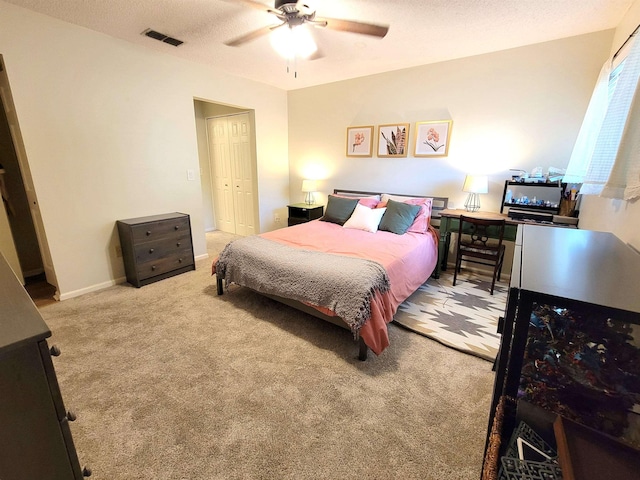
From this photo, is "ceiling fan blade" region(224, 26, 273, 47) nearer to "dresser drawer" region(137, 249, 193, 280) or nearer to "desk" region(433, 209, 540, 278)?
"dresser drawer" region(137, 249, 193, 280)

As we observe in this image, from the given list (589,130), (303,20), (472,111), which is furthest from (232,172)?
(589,130)

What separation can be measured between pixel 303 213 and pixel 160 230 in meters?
2.14

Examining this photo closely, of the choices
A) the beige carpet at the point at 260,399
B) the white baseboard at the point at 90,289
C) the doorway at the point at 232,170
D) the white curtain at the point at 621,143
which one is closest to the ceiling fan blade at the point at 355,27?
the white curtain at the point at 621,143

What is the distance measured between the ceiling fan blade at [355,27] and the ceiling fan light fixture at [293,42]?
1.37 ft

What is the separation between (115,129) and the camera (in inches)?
120

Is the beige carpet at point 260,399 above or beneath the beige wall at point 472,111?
beneath

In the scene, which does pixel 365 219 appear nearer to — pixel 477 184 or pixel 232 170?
pixel 477 184

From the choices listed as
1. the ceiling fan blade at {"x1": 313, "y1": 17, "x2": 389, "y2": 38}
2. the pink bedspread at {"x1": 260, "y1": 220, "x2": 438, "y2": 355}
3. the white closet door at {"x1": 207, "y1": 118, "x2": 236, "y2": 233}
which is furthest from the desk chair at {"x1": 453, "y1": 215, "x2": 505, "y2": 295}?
the white closet door at {"x1": 207, "y1": 118, "x2": 236, "y2": 233}

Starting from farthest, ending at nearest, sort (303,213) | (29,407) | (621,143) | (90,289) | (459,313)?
(303,213), (90,289), (459,313), (621,143), (29,407)

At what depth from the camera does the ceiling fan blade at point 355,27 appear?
2.02 meters

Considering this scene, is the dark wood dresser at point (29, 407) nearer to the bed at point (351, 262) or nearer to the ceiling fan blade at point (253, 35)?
the bed at point (351, 262)

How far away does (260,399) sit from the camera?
5.57 feet

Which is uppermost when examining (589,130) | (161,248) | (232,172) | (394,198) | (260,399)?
(589,130)

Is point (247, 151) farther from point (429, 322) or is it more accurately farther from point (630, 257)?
point (630, 257)
